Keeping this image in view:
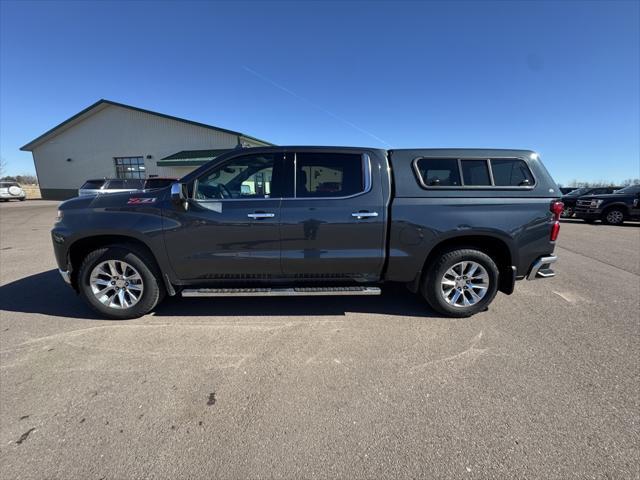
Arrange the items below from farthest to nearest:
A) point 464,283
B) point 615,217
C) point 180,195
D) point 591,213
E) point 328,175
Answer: point 591,213 → point 615,217 → point 464,283 → point 328,175 → point 180,195

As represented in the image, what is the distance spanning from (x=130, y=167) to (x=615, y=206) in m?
34.7

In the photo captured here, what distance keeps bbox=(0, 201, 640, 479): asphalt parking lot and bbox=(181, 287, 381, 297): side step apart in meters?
0.35

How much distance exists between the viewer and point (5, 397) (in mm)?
2244

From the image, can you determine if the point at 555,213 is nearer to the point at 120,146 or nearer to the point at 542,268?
the point at 542,268

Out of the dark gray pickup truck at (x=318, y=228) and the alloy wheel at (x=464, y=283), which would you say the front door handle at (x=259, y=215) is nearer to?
the dark gray pickup truck at (x=318, y=228)

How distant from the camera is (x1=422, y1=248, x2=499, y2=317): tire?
346 centimetres

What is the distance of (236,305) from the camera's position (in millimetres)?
3828

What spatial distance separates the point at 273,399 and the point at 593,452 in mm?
2107

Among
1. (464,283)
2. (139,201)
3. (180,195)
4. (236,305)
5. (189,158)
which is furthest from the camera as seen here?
(189,158)

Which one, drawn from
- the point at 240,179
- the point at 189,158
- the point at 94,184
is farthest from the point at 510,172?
the point at 189,158

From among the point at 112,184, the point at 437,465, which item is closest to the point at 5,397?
the point at 437,465

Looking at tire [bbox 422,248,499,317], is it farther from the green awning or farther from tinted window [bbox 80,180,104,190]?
the green awning

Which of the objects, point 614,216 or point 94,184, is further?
point 94,184

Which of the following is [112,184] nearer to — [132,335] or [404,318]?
[132,335]
